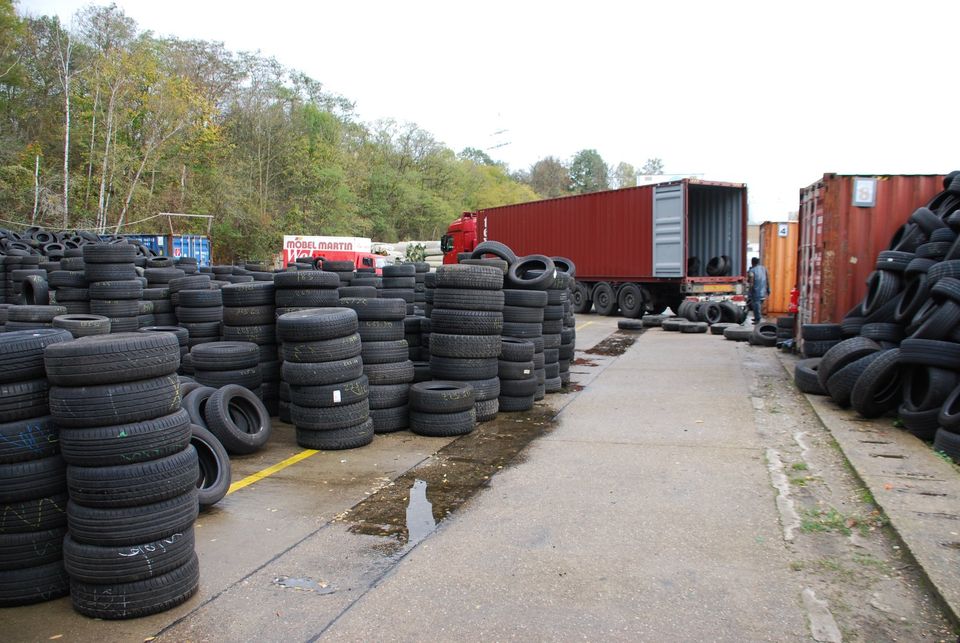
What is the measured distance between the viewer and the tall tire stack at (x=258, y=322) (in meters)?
8.59

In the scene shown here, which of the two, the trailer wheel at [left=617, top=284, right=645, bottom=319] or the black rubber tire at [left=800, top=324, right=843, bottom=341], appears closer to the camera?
the black rubber tire at [left=800, top=324, right=843, bottom=341]

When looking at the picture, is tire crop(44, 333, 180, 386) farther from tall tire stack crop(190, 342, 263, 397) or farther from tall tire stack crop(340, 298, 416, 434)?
tall tire stack crop(190, 342, 263, 397)

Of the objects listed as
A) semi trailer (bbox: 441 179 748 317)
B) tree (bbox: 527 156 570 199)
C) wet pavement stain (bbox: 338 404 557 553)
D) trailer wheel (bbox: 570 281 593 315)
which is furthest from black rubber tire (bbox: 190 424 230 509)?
tree (bbox: 527 156 570 199)

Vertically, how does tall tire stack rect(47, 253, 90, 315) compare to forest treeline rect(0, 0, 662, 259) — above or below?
below

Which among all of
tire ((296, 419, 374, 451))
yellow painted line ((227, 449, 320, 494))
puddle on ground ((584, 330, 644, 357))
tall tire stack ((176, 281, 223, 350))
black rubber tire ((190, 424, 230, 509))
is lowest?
puddle on ground ((584, 330, 644, 357))

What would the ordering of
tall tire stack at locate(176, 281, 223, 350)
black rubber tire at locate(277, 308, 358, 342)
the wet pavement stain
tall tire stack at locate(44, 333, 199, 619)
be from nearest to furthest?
tall tire stack at locate(44, 333, 199, 619) < the wet pavement stain < black rubber tire at locate(277, 308, 358, 342) < tall tire stack at locate(176, 281, 223, 350)

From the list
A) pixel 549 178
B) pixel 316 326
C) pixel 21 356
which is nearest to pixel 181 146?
pixel 316 326

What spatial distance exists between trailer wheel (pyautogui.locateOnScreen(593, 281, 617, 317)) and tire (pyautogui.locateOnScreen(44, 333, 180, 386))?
20859mm

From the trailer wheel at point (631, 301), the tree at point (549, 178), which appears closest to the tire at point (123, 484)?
the trailer wheel at point (631, 301)

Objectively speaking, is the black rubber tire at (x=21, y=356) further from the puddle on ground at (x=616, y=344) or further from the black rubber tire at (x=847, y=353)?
the puddle on ground at (x=616, y=344)

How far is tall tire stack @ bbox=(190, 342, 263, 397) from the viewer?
7.94 meters

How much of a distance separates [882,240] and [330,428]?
9367 mm

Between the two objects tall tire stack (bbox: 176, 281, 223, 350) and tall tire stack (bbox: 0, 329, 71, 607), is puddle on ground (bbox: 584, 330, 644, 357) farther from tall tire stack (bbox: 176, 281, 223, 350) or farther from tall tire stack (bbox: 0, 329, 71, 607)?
tall tire stack (bbox: 0, 329, 71, 607)

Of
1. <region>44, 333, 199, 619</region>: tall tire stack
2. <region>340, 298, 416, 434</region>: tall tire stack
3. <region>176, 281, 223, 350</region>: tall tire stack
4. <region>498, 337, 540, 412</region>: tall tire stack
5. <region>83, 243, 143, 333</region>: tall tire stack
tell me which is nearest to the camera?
<region>44, 333, 199, 619</region>: tall tire stack
